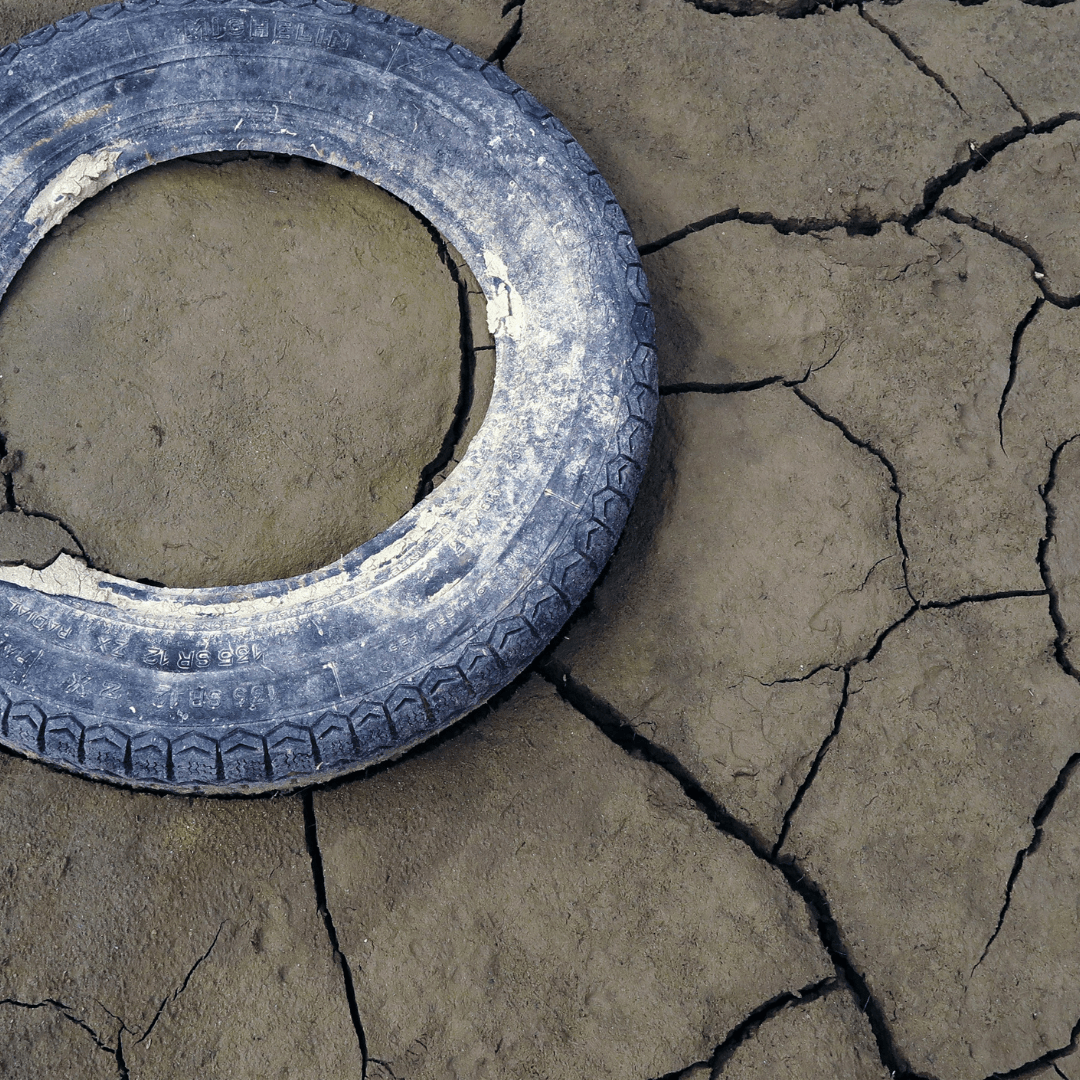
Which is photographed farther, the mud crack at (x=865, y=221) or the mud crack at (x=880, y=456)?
the mud crack at (x=865, y=221)

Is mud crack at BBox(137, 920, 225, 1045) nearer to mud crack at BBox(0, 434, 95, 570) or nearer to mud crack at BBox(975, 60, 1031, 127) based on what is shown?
mud crack at BBox(0, 434, 95, 570)

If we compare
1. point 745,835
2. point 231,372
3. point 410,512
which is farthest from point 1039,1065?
point 231,372

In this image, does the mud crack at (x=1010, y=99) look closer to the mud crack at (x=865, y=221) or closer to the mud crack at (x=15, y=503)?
Answer: the mud crack at (x=865, y=221)

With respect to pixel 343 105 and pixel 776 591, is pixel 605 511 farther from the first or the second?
pixel 343 105

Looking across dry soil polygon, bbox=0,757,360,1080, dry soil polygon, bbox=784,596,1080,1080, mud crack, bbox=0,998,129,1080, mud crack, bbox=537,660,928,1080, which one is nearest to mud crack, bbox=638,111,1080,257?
dry soil polygon, bbox=784,596,1080,1080

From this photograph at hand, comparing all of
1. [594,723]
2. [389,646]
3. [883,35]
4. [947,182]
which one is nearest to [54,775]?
[389,646]

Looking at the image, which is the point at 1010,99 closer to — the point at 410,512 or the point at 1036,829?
the point at 1036,829

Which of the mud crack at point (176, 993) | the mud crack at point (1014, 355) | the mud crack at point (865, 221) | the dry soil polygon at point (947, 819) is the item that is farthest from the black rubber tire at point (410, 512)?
the mud crack at point (1014, 355)
